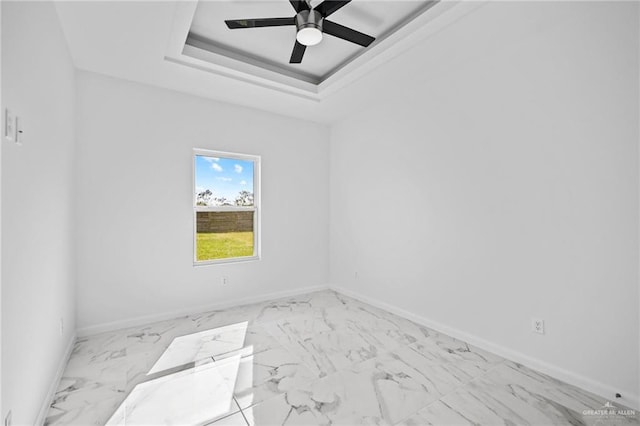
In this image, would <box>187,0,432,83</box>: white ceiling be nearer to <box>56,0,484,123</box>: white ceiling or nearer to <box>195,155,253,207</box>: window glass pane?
<box>56,0,484,123</box>: white ceiling

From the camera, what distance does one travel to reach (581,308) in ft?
7.35

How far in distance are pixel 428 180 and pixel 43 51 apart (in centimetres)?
322

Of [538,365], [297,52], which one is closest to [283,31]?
[297,52]

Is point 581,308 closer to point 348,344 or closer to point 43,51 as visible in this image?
point 348,344

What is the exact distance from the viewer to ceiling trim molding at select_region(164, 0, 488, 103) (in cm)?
226

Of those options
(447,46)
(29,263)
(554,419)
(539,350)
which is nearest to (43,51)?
(29,263)

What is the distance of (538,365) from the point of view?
8.00ft

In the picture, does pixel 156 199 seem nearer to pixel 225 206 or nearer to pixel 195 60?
pixel 225 206

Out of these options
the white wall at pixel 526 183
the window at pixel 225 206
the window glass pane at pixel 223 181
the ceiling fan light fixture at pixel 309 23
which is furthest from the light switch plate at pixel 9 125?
the white wall at pixel 526 183

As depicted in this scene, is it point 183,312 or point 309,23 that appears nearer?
point 309,23

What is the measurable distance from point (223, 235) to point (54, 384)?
2.14 m

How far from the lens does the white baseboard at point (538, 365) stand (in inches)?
80.0

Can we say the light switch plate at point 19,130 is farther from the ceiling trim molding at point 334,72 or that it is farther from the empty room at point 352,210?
the ceiling trim molding at point 334,72

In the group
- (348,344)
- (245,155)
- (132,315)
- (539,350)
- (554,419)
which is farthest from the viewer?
(245,155)
